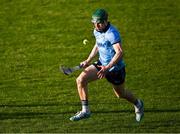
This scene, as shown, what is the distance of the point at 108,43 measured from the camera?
1202 centimetres

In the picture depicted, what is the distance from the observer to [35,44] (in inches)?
752

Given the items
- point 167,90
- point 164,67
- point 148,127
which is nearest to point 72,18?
point 164,67

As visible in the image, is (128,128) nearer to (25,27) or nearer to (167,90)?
(167,90)

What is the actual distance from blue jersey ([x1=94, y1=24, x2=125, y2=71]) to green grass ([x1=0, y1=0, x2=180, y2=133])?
51.7 inches

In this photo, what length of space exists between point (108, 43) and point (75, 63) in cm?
549

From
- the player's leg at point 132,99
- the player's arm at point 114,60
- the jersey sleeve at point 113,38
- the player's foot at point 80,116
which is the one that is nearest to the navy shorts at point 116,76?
the player's leg at point 132,99

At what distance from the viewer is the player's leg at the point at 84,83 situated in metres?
12.0

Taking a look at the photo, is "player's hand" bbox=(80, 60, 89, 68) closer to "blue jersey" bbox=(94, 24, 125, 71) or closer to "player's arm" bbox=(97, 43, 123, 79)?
"blue jersey" bbox=(94, 24, 125, 71)

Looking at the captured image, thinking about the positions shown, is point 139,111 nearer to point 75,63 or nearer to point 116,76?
point 116,76

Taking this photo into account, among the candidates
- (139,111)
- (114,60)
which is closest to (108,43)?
(114,60)

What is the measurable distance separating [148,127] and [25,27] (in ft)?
30.4

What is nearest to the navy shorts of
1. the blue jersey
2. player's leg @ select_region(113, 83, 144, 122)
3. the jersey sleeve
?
the blue jersey

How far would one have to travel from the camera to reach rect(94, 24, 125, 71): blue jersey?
11852mm

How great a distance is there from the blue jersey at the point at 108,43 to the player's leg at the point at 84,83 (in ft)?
0.98
